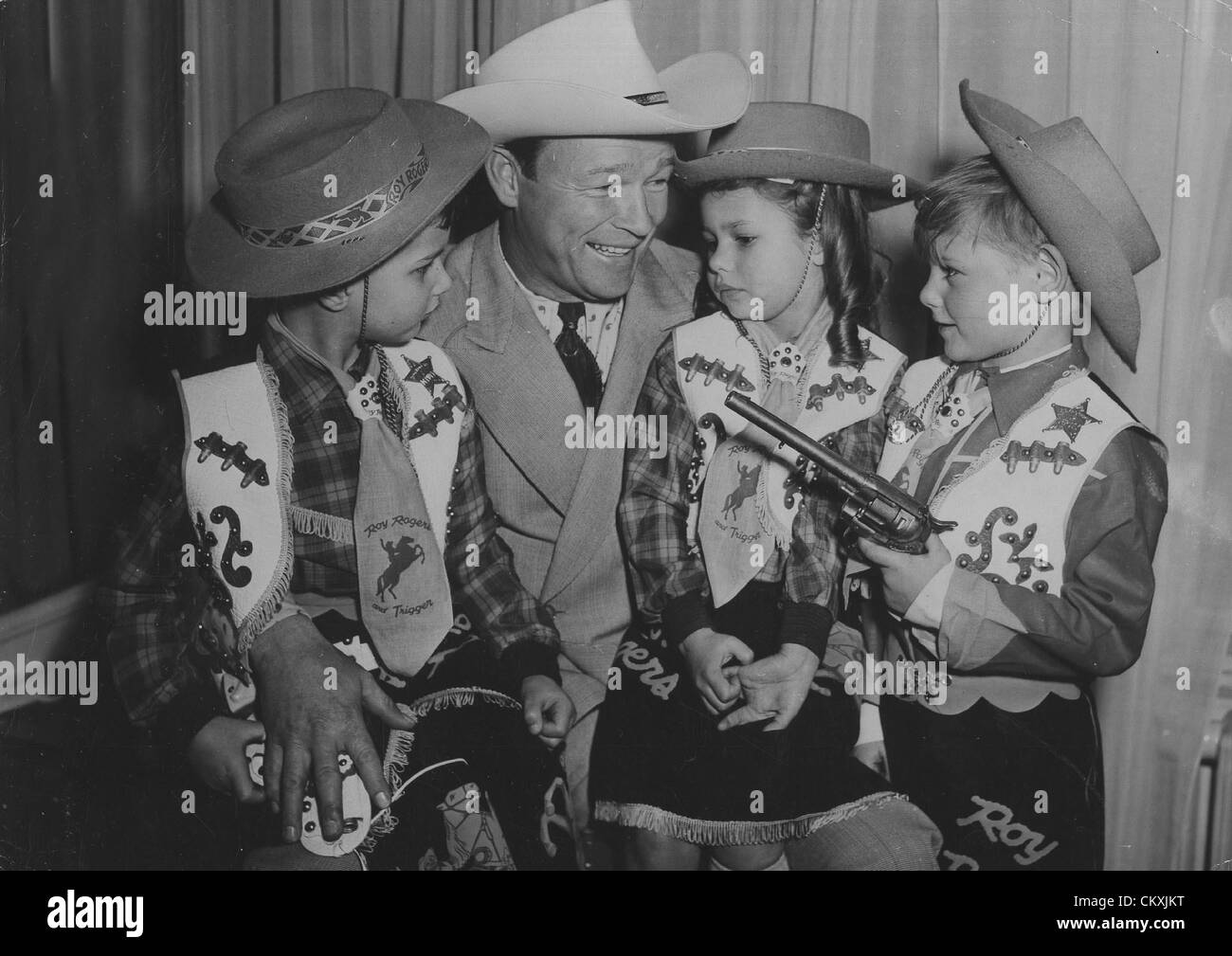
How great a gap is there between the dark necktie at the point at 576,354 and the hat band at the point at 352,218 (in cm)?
38

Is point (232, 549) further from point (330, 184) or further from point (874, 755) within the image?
point (874, 755)

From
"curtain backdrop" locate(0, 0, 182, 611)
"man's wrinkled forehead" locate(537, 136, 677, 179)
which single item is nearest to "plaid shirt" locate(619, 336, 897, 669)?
"man's wrinkled forehead" locate(537, 136, 677, 179)

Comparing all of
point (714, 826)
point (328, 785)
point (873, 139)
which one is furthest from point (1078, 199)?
point (328, 785)

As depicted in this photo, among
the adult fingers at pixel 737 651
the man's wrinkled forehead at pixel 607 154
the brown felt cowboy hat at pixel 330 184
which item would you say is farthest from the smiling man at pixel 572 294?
the adult fingers at pixel 737 651

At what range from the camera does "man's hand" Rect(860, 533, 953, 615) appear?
241 centimetres

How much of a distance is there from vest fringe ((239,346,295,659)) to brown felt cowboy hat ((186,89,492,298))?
0.66ft

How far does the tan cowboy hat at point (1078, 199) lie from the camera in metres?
2.35

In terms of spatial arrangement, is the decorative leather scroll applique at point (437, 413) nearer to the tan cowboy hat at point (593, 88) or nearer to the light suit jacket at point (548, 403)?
the light suit jacket at point (548, 403)

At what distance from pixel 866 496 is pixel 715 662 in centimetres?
45

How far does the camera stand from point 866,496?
94.4 inches

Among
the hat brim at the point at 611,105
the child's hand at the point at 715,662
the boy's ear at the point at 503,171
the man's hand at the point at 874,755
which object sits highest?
the hat brim at the point at 611,105

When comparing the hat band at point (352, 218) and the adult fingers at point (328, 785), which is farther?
the adult fingers at point (328, 785)
